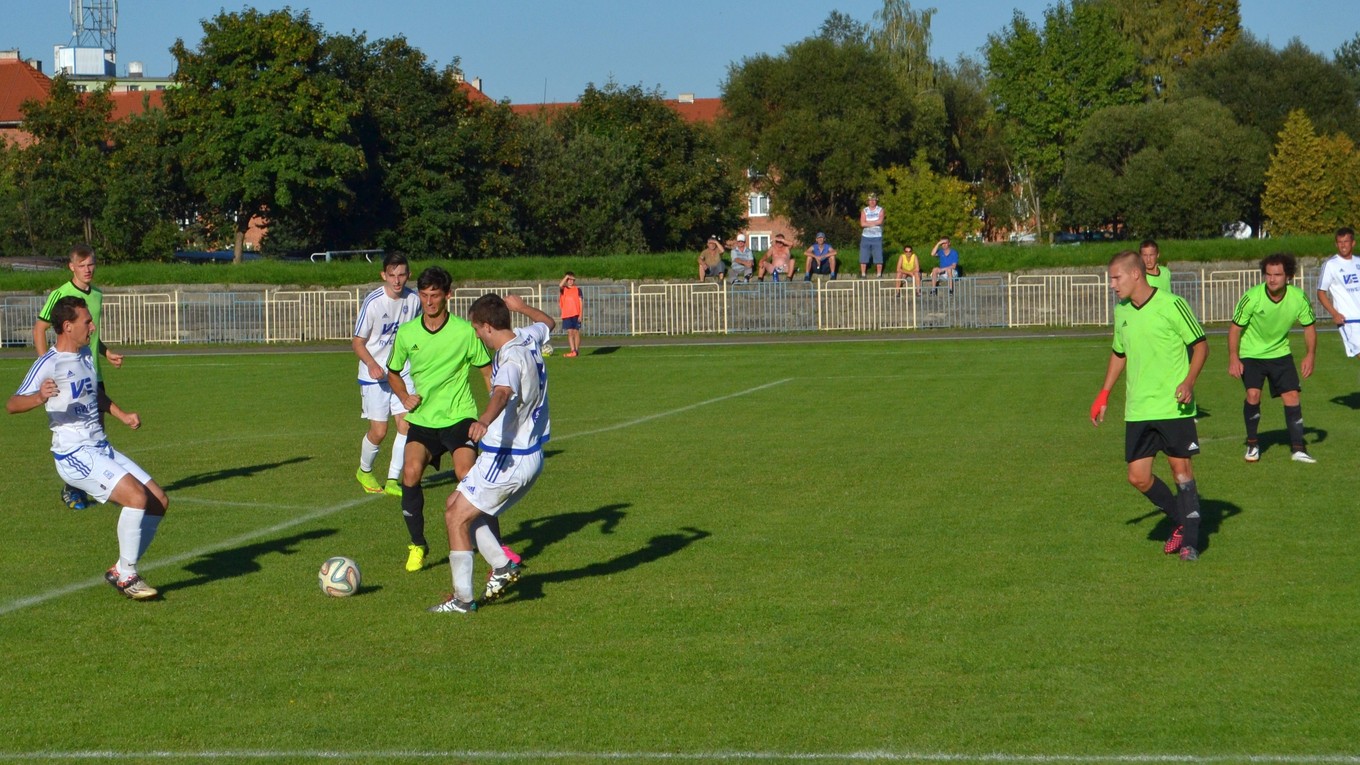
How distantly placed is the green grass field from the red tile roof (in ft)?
313

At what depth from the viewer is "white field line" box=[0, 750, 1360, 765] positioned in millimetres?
5293

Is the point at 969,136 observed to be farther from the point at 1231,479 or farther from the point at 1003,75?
the point at 1231,479

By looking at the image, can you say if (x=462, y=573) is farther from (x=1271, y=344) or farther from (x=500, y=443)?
(x=1271, y=344)

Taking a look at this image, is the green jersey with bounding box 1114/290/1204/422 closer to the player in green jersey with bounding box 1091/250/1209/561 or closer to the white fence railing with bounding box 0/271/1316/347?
the player in green jersey with bounding box 1091/250/1209/561

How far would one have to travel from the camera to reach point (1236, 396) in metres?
19.5

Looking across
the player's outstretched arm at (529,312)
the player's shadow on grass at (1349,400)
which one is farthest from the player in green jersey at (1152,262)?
the player's outstretched arm at (529,312)

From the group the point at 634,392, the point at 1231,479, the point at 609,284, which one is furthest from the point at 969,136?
the point at 1231,479

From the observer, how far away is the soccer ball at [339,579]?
325 inches

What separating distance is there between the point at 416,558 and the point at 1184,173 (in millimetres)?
62302

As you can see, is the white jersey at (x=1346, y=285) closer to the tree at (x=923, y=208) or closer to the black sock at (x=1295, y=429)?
the black sock at (x=1295, y=429)

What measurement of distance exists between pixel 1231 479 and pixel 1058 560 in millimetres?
3959

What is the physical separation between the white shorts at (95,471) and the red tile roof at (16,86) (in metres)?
101

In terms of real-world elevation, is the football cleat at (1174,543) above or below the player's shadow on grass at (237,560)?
above

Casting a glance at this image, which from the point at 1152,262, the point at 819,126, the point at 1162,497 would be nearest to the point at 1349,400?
the point at 1152,262
